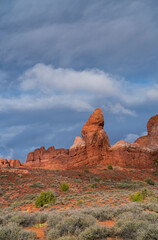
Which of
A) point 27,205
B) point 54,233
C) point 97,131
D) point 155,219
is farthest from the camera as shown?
point 97,131

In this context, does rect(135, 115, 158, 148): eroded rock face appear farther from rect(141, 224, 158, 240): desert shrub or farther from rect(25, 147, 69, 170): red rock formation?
rect(141, 224, 158, 240): desert shrub

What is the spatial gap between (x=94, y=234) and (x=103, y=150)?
5678 centimetres

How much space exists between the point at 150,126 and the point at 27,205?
61.1m

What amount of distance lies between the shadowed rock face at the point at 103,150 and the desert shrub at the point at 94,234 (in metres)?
54.0

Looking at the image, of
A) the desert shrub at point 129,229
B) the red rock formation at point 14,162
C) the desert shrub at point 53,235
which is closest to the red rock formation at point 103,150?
the red rock formation at point 14,162

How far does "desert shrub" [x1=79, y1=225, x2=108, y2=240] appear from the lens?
570 cm

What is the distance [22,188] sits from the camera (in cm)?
2616

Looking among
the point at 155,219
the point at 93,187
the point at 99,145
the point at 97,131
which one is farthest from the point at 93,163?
the point at 155,219

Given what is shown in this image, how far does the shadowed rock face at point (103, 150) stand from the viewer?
59388 mm

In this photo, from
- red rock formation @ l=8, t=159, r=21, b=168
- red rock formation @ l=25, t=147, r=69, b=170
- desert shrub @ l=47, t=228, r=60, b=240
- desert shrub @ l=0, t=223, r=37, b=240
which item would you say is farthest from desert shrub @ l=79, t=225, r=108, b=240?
red rock formation @ l=8, t=159, r=21, b=168

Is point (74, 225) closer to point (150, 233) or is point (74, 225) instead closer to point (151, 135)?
point (150, 233)

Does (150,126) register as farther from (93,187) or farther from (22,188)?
(22,188)

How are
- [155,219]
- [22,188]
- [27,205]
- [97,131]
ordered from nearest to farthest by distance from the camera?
1. [155,219]
2. [27,205]
3. [22,188]
4. [97,131]

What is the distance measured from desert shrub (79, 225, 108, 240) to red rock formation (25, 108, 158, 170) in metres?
54.0
